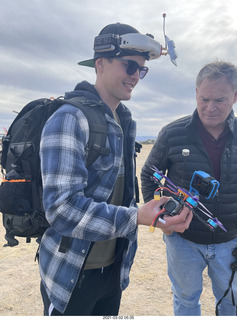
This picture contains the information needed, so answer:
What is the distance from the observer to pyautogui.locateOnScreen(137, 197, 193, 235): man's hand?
1.75 metres

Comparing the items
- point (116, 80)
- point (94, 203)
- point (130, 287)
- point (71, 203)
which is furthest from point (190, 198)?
point (130, 287)

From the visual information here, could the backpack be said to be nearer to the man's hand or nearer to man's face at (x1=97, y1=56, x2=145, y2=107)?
man's face at (x1=97, y1=56, x2=145, y2=107)

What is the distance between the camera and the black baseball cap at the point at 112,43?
242 centimetres

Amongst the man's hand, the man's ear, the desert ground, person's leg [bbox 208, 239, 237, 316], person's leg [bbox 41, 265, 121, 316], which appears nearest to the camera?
the man's hand

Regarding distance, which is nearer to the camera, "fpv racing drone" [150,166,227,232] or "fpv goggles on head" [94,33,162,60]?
"fpv racing drone" [150,166,227,232]

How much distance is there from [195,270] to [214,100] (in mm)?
2187

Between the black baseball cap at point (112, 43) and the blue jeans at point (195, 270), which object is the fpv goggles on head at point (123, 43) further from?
the blue jeans at point (195, 270)

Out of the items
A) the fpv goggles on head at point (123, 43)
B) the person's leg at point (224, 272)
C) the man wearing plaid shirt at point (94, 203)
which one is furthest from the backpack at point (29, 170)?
the person's leg at point (224, 272)

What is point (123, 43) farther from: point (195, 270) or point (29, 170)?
point (195, 270)

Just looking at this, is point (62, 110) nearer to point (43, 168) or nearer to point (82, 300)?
point (43, 168)

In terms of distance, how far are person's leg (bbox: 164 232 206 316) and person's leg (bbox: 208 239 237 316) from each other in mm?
163

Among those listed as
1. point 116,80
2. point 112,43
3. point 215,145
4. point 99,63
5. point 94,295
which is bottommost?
point 94,295

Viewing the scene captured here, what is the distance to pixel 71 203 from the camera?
1.82m

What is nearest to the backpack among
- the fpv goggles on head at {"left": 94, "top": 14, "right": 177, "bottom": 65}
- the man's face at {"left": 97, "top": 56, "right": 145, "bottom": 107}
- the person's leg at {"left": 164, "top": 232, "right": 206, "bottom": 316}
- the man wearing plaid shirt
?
the man wearing plaid shirt
